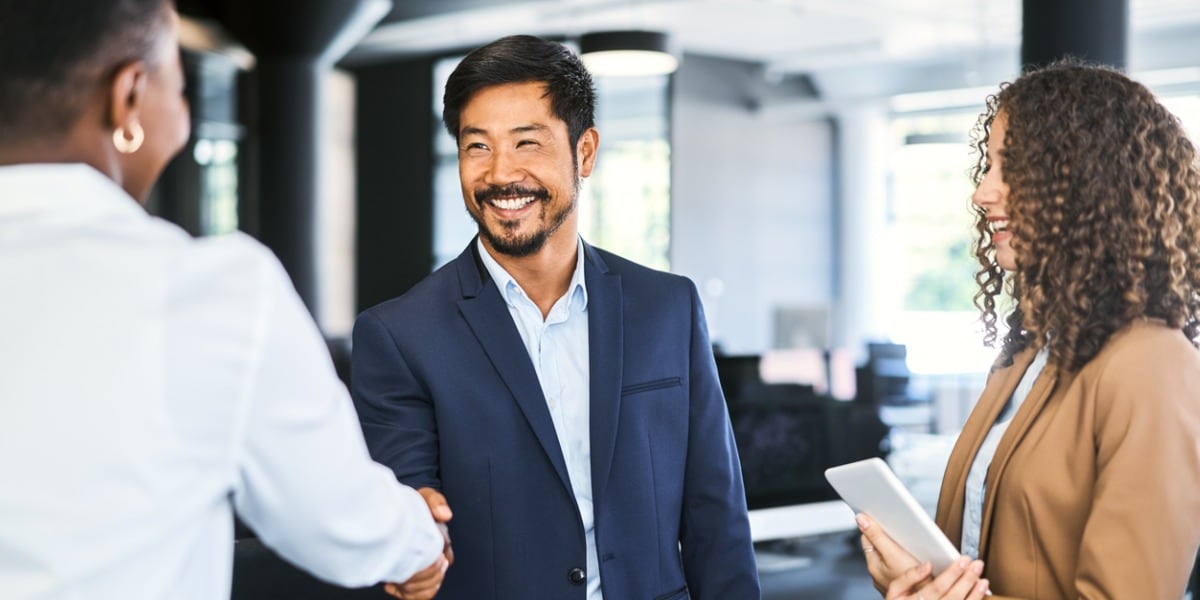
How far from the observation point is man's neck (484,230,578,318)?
2.07 metres

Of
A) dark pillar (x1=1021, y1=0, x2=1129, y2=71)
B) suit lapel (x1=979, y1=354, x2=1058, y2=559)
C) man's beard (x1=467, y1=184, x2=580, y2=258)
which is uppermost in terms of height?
dark pillar (x1=1021, y1=0, x2=1129, y2=71)

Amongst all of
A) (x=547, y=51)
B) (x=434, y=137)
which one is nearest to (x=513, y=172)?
(x=547, y=51)

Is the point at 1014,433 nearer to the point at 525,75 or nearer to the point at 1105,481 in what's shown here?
the point at 1105,481

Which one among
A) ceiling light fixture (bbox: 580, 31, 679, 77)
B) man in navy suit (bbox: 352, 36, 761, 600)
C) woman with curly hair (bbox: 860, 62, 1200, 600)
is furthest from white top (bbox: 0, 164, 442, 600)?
ceiling light fixture (bbox: 580, 31, 679, 77)

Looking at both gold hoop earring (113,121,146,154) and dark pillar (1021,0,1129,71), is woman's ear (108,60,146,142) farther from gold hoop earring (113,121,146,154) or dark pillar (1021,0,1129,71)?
dark pillar (1021,0,1129,71)

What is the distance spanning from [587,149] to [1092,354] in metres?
0.92

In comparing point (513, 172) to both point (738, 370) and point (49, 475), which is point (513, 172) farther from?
point (738, 370)

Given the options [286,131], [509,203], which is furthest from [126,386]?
[286,131]

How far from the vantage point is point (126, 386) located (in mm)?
1052

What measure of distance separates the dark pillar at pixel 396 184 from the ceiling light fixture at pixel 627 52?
4.72 meters

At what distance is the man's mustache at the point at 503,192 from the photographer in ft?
6.60

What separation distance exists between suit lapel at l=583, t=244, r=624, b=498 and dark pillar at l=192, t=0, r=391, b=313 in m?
6.94

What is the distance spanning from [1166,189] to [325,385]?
121cm

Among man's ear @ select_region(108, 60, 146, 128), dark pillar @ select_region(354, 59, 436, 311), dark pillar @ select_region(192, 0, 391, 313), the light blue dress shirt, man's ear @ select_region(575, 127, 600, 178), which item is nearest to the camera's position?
man's ear @ select_region(108, 60, 146, 128)
